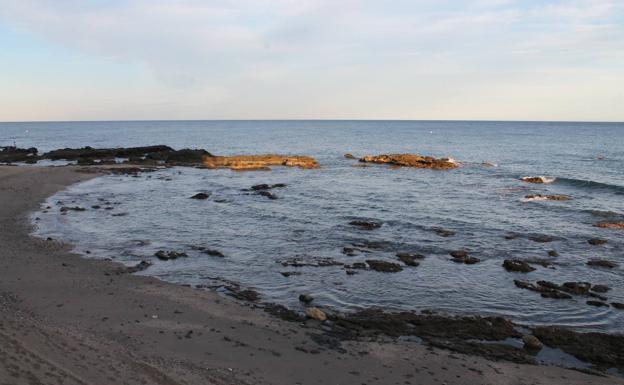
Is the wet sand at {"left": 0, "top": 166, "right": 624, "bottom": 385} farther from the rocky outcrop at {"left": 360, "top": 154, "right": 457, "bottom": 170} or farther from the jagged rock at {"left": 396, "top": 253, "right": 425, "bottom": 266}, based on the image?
the rocky outcrop at {"left": 360, "top": 154, "right": 457, "bottom": 170}

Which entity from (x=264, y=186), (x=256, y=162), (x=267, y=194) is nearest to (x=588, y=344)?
(x=267, y=194)

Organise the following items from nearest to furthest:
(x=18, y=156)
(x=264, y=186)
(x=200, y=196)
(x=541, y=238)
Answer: (x=541, y=238)
(x=200, y=196)
(x=264, y=186)
(x=18, y=156)

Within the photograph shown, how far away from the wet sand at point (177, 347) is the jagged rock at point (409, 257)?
7162mm

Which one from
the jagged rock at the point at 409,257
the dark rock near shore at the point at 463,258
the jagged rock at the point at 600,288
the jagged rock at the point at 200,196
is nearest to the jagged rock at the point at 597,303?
the jagged rock at the point at 600,288

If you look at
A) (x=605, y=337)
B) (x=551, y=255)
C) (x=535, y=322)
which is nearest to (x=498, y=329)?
(x=535, y=322)

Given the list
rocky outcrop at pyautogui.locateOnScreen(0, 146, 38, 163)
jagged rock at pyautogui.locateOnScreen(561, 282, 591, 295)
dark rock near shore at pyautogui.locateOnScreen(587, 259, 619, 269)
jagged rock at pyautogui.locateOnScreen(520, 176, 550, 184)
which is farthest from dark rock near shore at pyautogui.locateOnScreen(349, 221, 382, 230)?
rocky outcrop at pyautogui.locateOnScreen(0, 146, 38, 163)

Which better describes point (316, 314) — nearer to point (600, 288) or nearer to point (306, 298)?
point (306, 298)

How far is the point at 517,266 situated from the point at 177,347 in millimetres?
13168

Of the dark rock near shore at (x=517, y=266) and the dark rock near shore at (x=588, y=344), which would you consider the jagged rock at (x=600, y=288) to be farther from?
the dark rock near shore at (x=588, y=344)

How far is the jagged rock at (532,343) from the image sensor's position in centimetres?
1188

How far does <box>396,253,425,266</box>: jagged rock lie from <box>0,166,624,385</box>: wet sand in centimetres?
716

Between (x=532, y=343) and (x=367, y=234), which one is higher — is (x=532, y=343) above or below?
below

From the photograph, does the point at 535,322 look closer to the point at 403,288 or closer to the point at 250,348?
the point at 403,288

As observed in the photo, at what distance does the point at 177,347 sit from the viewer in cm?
1096
